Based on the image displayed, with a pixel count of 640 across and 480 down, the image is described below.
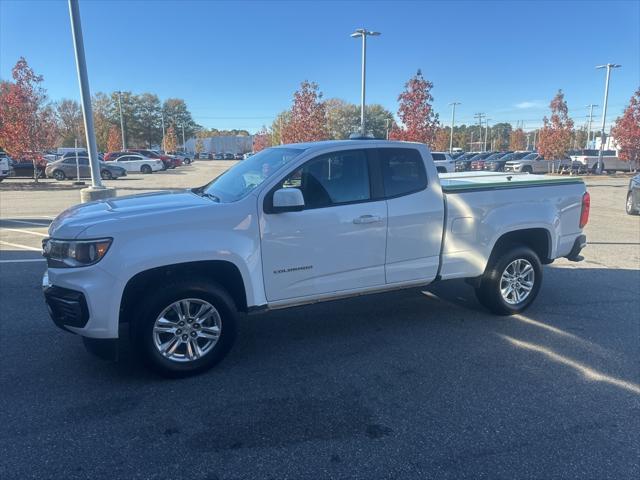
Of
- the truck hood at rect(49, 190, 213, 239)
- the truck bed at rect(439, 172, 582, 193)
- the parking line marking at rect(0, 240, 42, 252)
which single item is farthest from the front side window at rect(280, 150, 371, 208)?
the parking line marking at rect(0, 240, 42, 252)

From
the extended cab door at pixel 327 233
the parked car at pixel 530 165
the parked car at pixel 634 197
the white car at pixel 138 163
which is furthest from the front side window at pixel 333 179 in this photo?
Result: the white car at pixel 138 163

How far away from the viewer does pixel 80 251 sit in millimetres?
3529

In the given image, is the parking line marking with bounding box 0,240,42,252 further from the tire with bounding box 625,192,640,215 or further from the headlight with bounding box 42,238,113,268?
the tire with bounding box 625,192,640,215

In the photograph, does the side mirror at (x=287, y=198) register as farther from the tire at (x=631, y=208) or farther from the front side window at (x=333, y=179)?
the tire at (x=631, y=208)

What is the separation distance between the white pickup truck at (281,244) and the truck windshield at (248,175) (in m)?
0.02

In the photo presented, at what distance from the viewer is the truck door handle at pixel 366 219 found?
4312 mm

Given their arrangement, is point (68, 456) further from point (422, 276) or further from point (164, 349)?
point (422, 276)

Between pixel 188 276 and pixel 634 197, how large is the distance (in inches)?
570

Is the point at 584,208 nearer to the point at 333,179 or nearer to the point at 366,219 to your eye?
the point at 366,219

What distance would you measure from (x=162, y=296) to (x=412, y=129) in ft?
86.5

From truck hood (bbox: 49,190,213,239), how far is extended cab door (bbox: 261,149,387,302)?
2.43 ft

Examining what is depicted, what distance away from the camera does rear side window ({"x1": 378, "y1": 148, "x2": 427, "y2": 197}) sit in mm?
4586

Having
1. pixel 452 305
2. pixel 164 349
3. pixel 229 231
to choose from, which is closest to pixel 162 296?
pixel 164 349

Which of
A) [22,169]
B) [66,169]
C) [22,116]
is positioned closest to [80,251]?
[22,116]
